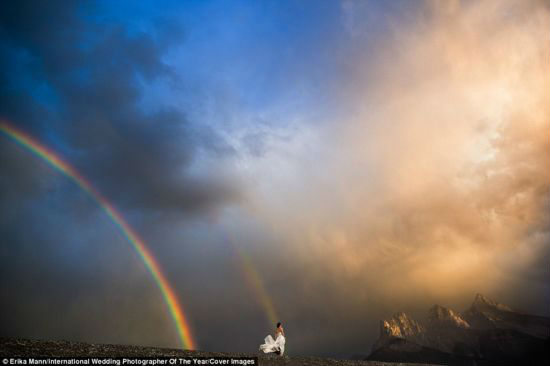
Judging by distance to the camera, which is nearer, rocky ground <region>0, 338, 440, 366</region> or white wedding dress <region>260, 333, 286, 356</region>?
rocky ground <region>0, 338, 440, 366</region>

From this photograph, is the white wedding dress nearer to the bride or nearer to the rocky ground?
the bride

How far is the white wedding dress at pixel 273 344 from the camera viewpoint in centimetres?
3519

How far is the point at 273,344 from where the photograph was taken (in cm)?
3566

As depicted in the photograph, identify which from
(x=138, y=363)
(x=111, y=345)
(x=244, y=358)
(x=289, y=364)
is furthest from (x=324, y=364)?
(x=111, y=345)

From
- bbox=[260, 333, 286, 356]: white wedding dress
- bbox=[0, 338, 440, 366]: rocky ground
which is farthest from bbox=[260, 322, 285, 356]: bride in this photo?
bbox=[0, 338, 440, 366]: rocky ground

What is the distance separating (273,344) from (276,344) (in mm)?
373

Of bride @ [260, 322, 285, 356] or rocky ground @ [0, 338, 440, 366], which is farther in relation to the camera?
bride @ [260, 322, 285, 356]

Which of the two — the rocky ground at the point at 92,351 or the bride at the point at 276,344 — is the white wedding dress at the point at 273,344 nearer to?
the bride at the point at 276,344

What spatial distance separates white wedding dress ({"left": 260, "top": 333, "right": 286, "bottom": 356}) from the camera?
35188 mm

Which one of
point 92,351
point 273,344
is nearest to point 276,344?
point 273,344

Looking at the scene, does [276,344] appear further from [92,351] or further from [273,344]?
[92,351]

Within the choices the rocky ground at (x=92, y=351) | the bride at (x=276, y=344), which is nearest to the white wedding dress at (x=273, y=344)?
the bride at (x=276, y=344)

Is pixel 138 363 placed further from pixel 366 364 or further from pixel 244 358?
pixel 366 364

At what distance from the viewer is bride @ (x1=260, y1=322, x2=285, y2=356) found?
35219 millimetres
